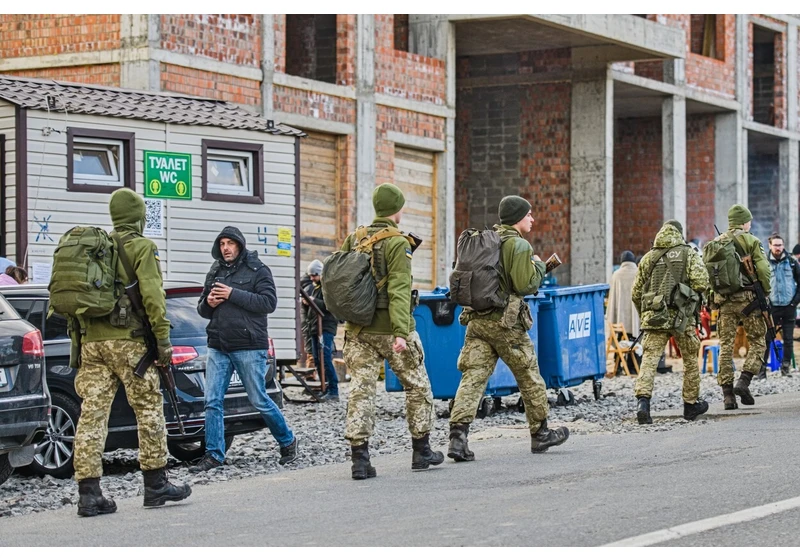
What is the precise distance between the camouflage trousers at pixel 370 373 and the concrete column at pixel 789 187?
3280cm

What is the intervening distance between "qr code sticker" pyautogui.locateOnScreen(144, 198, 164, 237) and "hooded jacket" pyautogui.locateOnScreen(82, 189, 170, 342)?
8555 mm

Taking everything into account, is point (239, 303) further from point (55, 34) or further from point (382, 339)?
point (55, 34)

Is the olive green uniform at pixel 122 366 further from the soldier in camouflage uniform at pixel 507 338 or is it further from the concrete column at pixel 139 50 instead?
the concrete column at pixel 139 50

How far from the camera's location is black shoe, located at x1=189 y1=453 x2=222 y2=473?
→ 1163cm

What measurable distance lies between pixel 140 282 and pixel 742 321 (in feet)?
25.5

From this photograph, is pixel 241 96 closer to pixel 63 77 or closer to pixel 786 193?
pixel 63 77

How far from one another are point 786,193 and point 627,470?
33.0 m

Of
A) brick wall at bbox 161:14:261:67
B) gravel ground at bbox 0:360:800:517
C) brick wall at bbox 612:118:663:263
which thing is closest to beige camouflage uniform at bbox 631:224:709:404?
gravel ground at bbox 0:360:800:517

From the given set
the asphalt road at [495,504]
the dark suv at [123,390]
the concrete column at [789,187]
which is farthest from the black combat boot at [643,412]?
the concrete column at [789,187]

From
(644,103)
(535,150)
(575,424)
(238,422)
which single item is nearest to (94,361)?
(238,422)

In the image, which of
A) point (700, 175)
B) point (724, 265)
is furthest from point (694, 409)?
point (700, 175)

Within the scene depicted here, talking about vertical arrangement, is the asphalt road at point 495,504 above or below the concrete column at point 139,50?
below

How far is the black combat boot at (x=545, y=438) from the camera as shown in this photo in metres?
11.8

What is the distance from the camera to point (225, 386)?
38.3 feet
